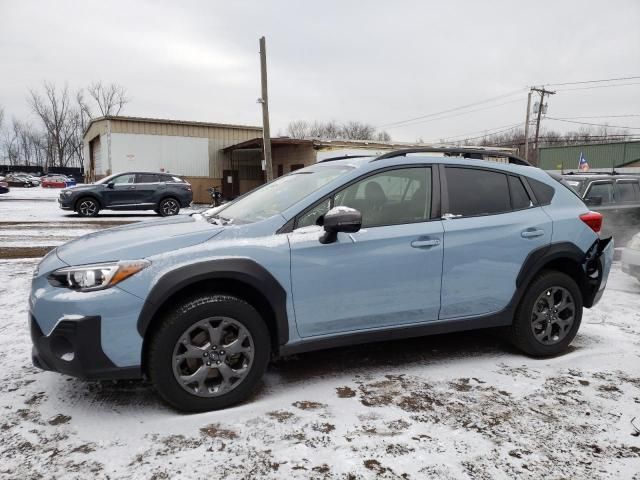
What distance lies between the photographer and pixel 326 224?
10.0 feet

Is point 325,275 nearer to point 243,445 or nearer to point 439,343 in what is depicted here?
point 243,445

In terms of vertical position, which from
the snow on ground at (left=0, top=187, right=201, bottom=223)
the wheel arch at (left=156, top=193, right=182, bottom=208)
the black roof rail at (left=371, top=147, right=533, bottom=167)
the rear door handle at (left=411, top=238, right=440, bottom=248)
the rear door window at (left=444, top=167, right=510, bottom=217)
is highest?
the black roof rail at (left=371, top=147, right=533, bottom=167)

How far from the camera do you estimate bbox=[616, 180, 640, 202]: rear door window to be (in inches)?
354

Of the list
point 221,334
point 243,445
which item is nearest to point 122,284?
point 221,334

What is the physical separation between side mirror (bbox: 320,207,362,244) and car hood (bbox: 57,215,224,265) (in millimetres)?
711

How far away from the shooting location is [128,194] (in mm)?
16562

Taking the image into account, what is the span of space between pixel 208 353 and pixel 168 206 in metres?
15.3

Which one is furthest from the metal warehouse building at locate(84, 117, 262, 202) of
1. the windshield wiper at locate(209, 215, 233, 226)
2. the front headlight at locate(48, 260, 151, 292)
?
the front headlight at locate(48, 260, 151, 292)

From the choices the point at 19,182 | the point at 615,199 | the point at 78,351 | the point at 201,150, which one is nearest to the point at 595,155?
the point at 201,150

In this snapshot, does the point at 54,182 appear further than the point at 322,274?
Yes

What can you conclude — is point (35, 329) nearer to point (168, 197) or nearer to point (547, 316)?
point (547, 316)

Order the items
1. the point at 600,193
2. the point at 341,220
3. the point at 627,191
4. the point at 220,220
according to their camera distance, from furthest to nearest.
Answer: the point at 627,191
the point at 600,193
the point at 220,220
the point at 341,220

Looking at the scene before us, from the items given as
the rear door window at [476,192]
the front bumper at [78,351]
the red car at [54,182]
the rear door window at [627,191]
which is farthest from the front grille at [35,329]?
the red car at [54,182]

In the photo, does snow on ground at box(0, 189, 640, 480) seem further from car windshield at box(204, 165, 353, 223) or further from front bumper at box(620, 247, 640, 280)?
front bumper at box(620, 247, 640, 280)
